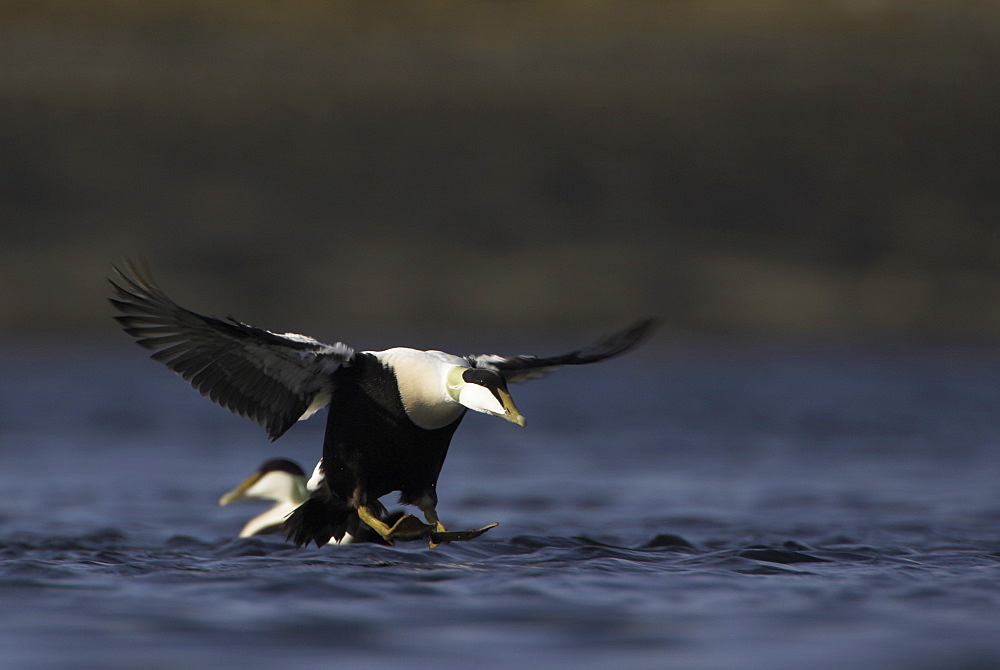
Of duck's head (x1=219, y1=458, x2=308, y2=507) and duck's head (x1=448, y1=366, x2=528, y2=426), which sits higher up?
duck's head (x1=219, y1=458, x2=308, y2=507)

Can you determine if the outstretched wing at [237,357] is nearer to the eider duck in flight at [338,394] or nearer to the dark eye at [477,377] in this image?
the eider duck in flight at [338,394]

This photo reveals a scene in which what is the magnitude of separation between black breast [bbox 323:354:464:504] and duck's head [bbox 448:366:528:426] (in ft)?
1.22

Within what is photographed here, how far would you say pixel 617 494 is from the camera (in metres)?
11.1

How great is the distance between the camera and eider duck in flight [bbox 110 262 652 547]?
22.8ft

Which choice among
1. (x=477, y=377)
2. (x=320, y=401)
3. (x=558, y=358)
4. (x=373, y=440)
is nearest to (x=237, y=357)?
(x=320, y=401)

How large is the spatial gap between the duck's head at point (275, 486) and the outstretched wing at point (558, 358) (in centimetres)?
200

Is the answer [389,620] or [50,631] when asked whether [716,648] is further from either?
[50,631]

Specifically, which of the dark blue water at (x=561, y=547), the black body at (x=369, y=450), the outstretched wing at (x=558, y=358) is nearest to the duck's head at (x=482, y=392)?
the black body at (x=369, y=450)

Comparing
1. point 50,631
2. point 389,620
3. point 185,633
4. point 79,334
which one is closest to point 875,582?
point 389,620

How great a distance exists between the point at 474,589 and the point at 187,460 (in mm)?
7710

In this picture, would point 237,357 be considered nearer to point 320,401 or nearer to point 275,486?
point 320,401

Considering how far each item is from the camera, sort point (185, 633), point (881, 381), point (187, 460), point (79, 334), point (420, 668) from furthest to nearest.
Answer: point (79, 334)
point (881, 381)
point (187, 460)
point (185, 633)
point (420, 668)

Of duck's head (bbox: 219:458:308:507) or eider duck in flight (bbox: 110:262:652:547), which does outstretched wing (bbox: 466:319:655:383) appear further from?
duck's head (bbox: 219:458:308:507)

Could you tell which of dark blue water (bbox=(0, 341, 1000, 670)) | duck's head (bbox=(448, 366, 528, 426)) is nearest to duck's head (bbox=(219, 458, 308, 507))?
dark blue water (bbox=(0, 341, 1000, 670))
